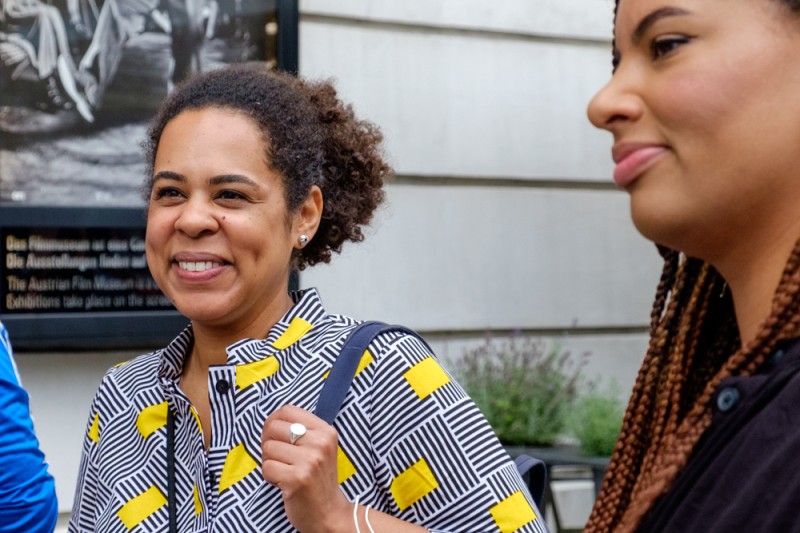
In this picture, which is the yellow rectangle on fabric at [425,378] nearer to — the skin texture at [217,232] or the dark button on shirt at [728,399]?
the skin texture at [217,232]

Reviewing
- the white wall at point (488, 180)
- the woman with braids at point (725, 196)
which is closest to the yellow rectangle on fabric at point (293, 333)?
the woman with braids at point (725, 196)

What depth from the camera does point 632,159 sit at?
55.1 inches

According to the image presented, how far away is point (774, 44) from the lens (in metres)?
1.31

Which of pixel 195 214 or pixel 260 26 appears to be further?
pixel 260 26

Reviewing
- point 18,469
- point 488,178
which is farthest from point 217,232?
point 488,178

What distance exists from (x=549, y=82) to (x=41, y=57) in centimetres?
289

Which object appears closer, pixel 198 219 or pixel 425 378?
pixel 425 378

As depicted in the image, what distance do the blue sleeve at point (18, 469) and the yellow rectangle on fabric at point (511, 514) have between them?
1.23 metres

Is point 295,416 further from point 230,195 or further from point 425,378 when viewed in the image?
point 230,195

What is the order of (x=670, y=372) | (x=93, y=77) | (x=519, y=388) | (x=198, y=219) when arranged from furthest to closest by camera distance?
(x=519, y=388) < (x=93, y=77) < (x=198, y=219) < (x=670, y=372)

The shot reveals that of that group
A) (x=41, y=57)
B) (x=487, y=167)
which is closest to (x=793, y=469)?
(x=41, y=57)

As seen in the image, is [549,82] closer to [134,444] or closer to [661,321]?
[134,444]

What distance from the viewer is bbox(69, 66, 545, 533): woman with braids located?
93.7 inches

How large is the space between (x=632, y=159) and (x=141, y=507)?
61.1 inches
